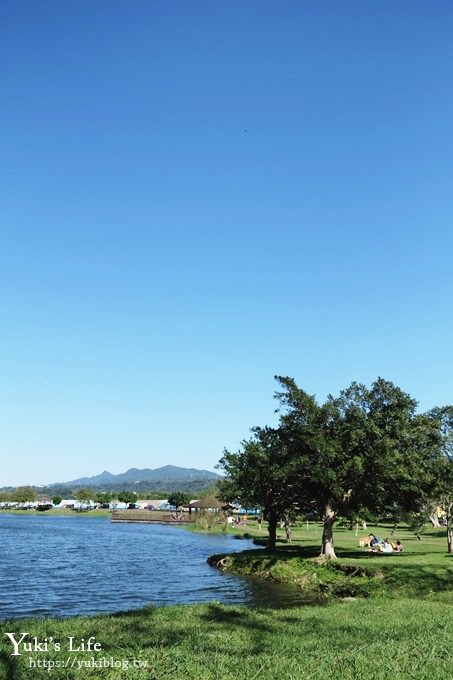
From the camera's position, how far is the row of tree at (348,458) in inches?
1544

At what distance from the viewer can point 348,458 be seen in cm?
4003

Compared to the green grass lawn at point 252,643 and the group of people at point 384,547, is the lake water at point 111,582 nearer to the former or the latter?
the green grass lawn at point 252,643

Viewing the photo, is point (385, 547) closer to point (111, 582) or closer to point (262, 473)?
point (262, 473)

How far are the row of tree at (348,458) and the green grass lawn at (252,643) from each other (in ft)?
36.4

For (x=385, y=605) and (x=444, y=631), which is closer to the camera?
(x=444, y=631)

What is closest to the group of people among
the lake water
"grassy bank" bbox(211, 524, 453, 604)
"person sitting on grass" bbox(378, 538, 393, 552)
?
"person sitting on grass" bbox(378, 538, 393, 552)

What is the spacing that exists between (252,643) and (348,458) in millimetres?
25910

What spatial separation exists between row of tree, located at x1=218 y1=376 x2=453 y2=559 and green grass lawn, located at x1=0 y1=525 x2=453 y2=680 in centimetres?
1108

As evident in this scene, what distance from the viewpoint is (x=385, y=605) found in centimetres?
2419

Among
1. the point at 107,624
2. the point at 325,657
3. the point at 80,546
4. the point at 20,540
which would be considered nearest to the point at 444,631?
the point at 325,657

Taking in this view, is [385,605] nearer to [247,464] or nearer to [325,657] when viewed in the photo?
[325,657]

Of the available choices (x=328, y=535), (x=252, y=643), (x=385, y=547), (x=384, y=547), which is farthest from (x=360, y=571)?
(x=252, y=643)

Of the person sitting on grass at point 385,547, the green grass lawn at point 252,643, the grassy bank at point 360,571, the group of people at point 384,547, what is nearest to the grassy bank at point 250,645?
the green grass lawn at point 252,643

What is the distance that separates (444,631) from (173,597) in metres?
20.2
